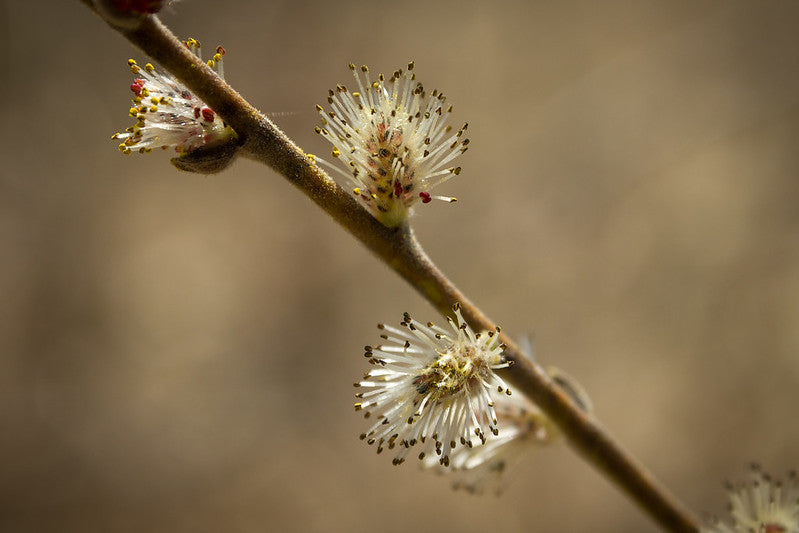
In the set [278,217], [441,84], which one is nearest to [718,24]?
[441,84]

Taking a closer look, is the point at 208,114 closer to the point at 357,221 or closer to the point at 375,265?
the point at 357,221

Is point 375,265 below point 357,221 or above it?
above

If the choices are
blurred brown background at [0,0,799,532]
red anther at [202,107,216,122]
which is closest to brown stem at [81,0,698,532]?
red anther at [202,107,216,122]

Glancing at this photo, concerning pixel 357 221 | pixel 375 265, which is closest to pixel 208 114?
pixel 357 221

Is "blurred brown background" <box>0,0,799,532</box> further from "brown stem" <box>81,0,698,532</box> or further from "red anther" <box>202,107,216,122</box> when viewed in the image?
"red anther" <box>202,107,216,122</box>

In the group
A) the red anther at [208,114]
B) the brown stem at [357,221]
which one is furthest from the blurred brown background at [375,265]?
the red anther at [208,114]

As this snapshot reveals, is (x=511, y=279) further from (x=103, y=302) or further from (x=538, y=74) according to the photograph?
(x=103, y=302)
